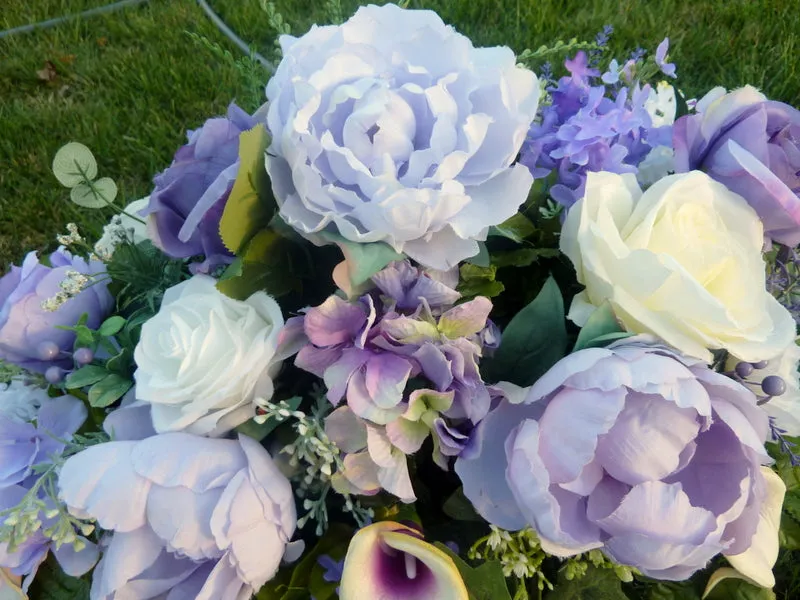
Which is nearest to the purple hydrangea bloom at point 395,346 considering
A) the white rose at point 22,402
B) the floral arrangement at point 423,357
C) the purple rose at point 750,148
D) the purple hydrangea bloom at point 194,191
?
the floral arrangement at point 423,357

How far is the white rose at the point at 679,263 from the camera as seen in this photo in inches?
19.7

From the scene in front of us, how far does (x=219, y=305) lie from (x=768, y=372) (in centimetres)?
44

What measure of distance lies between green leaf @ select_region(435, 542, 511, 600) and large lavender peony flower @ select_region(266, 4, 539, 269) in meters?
0.22

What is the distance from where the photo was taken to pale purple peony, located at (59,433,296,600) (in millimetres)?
517

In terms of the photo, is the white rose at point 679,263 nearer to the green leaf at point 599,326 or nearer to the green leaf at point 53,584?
the green leaf at point 599,326

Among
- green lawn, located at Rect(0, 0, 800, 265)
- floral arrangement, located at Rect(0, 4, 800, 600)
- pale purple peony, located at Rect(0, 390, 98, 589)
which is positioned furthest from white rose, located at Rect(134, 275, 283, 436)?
green lawn, located at Rect(0, 0, 800, 265)

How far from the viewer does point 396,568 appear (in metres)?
0.57

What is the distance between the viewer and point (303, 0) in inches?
79.4

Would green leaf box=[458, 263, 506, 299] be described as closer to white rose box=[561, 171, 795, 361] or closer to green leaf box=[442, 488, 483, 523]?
white rose box=[561, 171, 795, 361]

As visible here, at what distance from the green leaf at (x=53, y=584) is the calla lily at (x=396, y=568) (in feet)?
1.03

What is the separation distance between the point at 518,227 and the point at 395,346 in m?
0.17

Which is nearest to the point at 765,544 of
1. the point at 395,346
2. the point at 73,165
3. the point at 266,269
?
the point at 395,346

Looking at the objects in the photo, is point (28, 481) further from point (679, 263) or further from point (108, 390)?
point (679, 263)

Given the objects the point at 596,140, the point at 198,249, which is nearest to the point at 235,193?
the point at 198,249
